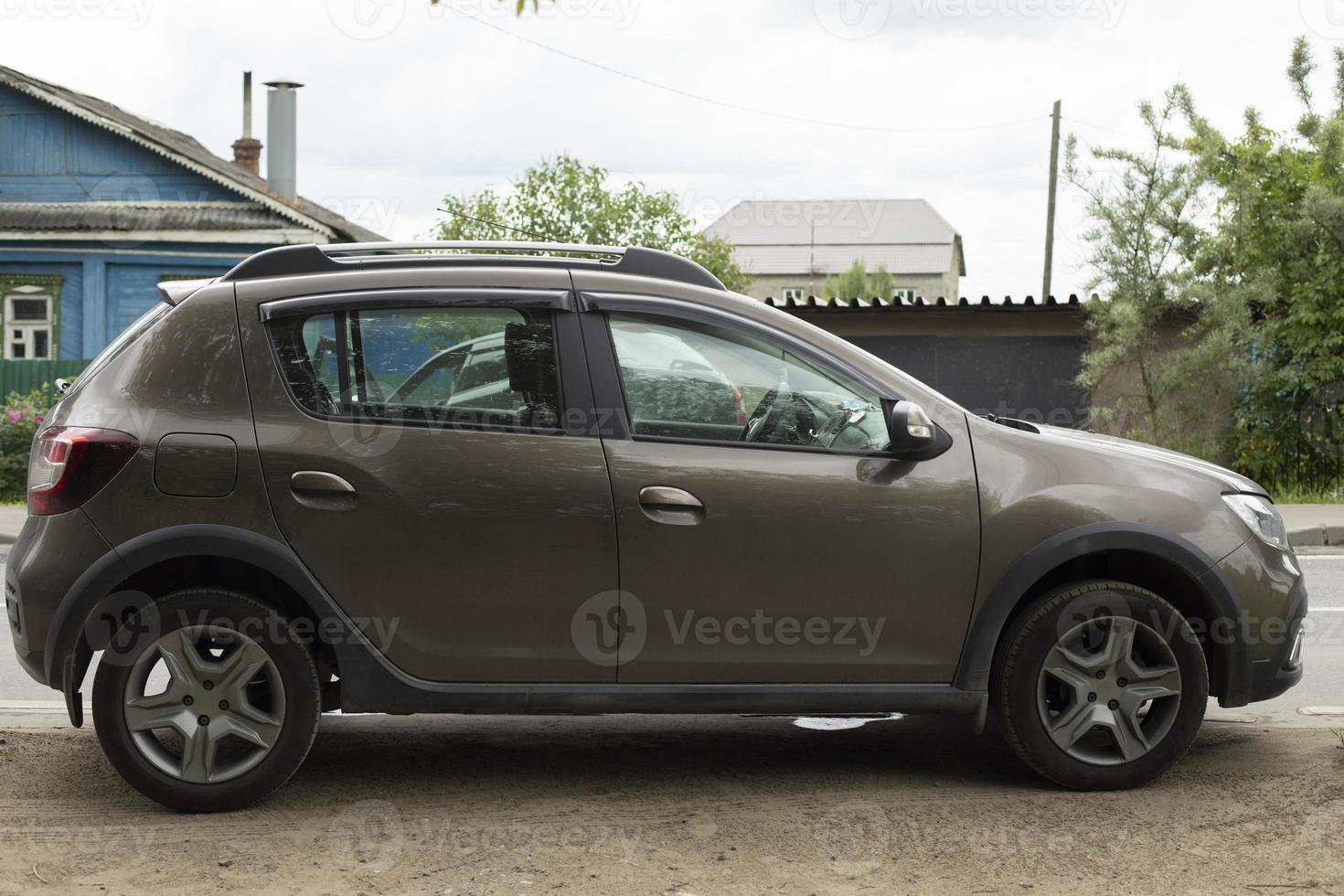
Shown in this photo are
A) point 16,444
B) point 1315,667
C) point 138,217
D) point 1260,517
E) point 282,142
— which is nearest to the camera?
point 1260,517

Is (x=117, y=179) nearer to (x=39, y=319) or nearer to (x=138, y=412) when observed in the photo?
(x=39, y=319)

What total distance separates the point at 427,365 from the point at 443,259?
18.3 inches

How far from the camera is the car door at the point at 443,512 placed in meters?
4.48

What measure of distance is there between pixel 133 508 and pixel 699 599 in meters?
1.81

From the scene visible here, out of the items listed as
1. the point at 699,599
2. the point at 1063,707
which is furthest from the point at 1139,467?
the point at 699,599

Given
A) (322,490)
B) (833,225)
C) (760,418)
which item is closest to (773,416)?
(760,418)

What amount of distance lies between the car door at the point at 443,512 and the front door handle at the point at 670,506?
13cm

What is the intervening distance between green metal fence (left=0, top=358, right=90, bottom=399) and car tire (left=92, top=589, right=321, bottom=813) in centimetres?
1801

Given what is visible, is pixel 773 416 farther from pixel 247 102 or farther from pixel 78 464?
pixel 247 102

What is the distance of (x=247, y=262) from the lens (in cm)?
473

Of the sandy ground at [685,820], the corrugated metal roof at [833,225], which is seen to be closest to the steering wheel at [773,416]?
the sandy ground at [685,820]

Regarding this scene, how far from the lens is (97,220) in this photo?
23531 millimetres

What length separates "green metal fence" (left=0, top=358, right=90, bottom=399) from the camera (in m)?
21.0

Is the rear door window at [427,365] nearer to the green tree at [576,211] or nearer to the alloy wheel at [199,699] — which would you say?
the alloy wheel at [199,699]
